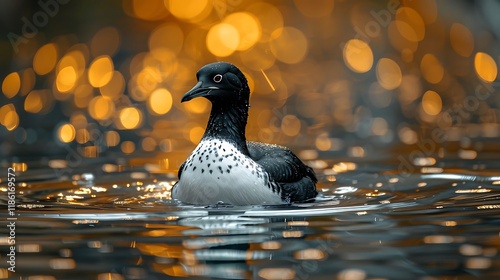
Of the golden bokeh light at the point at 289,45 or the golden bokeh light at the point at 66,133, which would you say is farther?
the golden bokeh light at the point at 289,45

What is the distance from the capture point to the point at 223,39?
106 feet

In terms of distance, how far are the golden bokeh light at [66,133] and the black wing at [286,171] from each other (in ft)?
20.3

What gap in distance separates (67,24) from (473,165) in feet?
59.9

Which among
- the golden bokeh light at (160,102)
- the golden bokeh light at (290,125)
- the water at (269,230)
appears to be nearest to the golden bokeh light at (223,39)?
the golden bokeh light at (160,102)

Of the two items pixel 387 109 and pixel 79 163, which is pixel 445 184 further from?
pixel 387 109

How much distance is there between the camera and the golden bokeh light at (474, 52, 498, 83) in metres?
24.7

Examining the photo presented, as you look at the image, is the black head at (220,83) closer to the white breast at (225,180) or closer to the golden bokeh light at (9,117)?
the white breast at (225,180)

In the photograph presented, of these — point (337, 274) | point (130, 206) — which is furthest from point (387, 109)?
point (337, 274)

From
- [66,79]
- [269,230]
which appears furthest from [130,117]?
[269,230]

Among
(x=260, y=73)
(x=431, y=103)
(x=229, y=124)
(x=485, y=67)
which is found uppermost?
(x=260, y=73)

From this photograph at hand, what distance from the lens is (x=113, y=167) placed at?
13656 millimetres

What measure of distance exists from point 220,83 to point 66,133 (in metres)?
7.63

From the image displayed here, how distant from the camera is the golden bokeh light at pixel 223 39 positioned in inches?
1190

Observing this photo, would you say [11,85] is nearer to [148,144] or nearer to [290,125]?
[290,125]
